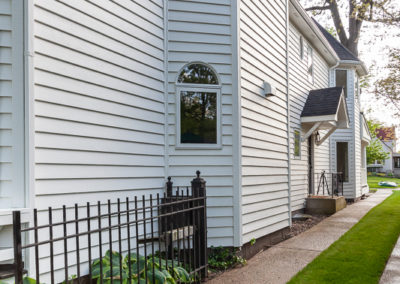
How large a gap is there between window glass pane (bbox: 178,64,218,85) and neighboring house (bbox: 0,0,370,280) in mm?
16

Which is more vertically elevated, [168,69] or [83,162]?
[168,69]

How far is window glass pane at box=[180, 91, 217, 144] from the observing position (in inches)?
224

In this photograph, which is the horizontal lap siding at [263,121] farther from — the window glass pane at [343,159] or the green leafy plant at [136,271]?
the window glass pane at [343,159]

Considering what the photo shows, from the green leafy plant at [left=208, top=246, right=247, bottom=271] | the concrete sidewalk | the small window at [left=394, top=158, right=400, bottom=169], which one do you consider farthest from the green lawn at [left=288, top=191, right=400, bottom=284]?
Result: the small window at [left=394, top=158, right=400, bottom=169]

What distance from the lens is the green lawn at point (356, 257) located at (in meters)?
4.89

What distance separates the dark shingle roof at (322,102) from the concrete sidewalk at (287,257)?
3345 millimetres

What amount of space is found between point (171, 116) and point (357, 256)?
147 inches

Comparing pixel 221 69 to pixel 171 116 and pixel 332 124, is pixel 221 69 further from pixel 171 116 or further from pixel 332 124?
pixel 332 124

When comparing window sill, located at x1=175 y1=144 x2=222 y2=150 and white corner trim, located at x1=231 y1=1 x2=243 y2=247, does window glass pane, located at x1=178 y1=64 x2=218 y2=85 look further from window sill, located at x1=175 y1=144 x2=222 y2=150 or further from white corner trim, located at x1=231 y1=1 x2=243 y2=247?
window sill, located at x1=175 y1=144 x2=222 y2=150

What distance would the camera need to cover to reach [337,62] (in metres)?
15.2

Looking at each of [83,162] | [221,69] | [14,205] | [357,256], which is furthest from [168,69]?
[357,256]

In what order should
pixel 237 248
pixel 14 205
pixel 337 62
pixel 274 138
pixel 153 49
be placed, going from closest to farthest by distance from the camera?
pixel 14 205
pixel 153 49
pixel 237 248
pixel 274 138
pixel 337 62

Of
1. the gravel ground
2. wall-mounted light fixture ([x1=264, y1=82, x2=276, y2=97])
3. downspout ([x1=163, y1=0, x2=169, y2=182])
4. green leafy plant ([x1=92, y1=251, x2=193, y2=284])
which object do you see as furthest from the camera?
the gravel ground

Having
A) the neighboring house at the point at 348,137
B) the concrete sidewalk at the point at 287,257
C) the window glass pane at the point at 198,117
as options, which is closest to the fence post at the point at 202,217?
the concrete sidewalk at the point at 287,257
